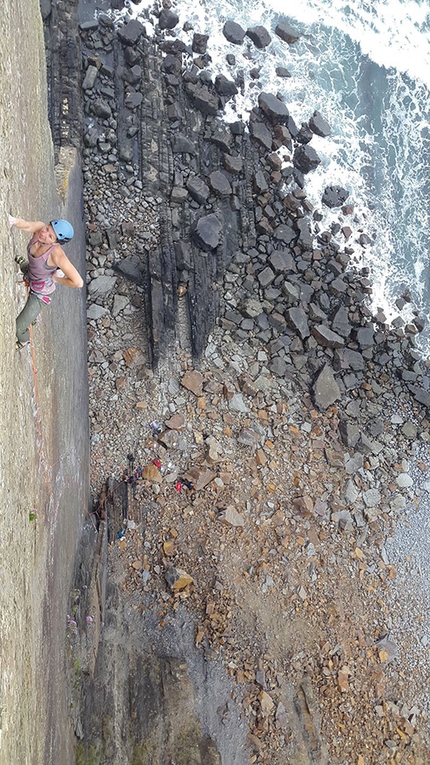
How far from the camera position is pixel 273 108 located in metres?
12.9

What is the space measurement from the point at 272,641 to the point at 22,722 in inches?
253

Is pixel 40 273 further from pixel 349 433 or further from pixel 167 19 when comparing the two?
pixel 167 19

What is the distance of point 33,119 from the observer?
550cm

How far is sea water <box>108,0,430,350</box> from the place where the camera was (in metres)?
13.5

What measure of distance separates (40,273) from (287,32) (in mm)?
12071

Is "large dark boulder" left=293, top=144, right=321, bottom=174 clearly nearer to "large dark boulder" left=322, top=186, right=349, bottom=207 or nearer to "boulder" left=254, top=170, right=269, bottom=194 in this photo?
"large dark boulder" left=322, top=186, right=349, bottom=207

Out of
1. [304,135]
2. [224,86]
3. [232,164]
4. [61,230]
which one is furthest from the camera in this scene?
[304,135]

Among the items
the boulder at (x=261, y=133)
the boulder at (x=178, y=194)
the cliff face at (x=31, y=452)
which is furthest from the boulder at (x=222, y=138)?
the cliff face at (x=31, y=452)

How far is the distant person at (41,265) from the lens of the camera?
174 inches

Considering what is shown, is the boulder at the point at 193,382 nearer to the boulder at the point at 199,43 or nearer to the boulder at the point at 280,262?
the boulder at the point at 280,262

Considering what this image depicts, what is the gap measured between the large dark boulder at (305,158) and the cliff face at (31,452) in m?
7.30

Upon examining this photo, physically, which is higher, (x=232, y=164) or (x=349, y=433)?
(x=232, y=164)

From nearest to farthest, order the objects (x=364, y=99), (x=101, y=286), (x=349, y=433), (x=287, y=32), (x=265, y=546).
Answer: (x=265, y=546) → (x=101, y=286) → (x=349, y=433) → (x=287, y=32) → (x=364, y=99)

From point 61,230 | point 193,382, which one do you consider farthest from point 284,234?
point 61,230
